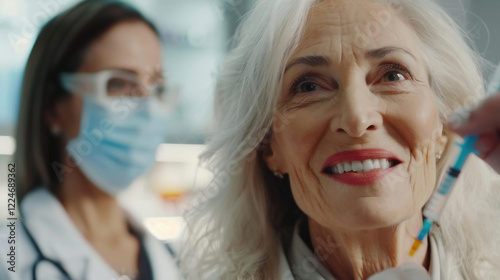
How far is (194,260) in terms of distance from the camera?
998mm

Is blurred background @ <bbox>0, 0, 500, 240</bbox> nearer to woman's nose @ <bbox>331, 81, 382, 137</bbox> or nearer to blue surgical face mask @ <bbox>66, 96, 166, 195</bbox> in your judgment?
blue surgical face mask @ <bbox>66, 96, 166, 195</bbox>

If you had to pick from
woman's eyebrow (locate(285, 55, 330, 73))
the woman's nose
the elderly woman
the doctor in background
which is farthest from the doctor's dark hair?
the woman's nose

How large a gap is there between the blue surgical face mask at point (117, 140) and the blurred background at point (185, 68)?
3cm

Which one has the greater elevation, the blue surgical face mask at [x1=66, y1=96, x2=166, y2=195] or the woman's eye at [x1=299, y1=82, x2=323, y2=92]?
the woman's eye at [x1=299, y1=82, x2=323, y2=92]

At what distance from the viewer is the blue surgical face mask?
3.35 feet

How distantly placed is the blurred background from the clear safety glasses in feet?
0.31

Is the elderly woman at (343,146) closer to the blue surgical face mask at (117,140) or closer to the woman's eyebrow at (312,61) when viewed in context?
the woman's eyebrow at (312,61)

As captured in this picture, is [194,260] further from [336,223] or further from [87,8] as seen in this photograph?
[87,8]

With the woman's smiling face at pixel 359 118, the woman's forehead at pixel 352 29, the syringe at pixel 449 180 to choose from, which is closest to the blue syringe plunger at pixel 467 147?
the syringe at pixel 449 180

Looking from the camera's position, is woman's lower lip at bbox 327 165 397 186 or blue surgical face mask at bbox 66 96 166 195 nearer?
woman's lower lip at bbox 327 165 397 186

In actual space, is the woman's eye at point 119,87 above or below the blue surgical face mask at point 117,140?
above

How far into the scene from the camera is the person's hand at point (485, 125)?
1.77 feet

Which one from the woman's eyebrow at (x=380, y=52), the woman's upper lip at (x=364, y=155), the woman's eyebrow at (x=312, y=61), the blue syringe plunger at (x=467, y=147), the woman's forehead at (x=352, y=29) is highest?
the woman's forehead at (x=352, y=29)

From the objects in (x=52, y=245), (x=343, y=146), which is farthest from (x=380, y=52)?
(x=52, y=245)
